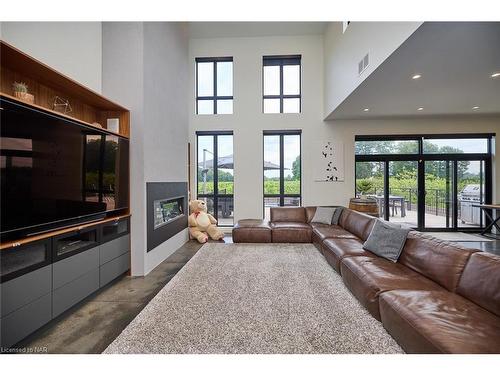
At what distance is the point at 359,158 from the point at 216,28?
4.91m

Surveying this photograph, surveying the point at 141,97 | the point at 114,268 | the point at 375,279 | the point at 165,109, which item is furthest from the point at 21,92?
the point at 375,279

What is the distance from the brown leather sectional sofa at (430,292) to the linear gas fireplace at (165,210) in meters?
2.70

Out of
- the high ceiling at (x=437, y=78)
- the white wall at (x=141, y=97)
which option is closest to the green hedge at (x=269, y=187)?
the high ceiling at (x=437, y=78)

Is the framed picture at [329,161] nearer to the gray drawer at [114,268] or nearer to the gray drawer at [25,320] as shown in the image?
the gray drawer at [114,268]

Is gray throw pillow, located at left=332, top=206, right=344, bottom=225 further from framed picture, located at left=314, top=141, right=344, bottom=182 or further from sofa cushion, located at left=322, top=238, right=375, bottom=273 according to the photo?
sofa cushion, located at left=322, top=238, right=375, bottom=273

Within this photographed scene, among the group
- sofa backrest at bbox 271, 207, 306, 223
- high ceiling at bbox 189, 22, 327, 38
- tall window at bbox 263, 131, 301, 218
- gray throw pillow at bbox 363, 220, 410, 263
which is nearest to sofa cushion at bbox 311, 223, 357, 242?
sofa backrest at bbox 271, 207, 306, 223

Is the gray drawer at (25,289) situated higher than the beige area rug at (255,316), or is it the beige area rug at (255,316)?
the gray drawer at (25,289)

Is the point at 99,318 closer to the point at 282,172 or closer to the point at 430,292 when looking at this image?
the point at 430,292

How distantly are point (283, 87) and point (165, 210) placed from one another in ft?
14.8

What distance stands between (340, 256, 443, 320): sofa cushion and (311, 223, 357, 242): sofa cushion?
A: 1104 mm

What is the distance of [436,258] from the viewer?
2.13 m

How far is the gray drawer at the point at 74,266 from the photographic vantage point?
77.3 inches

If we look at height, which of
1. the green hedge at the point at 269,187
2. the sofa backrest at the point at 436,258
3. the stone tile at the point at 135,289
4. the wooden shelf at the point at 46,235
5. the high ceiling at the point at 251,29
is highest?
the high ceiling at the point at 251,29

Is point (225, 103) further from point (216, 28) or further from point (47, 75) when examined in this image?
point (47, 75)
